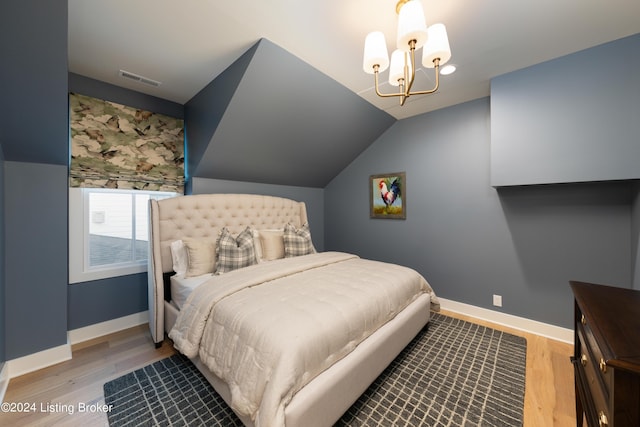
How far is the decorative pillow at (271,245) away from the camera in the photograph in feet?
10.0

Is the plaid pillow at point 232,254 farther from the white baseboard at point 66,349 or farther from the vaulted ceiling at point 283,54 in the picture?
the white baseboard at point 66,349

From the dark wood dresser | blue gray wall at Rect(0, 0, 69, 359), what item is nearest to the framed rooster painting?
the dark wood dresser

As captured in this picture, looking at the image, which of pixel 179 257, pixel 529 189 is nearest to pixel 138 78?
pixel 179 257

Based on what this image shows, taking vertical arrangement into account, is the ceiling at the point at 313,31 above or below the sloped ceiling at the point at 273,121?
above

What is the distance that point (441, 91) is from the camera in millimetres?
2752

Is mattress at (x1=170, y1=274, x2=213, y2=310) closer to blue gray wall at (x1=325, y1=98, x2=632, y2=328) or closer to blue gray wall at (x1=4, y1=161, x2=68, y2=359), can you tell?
blue gray wall at (x1=4, y1=161, x2=68, y2=359)

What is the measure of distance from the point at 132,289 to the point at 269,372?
7.75 ft

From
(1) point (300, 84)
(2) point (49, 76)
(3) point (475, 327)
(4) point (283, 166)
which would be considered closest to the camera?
(2) point (49, 76)

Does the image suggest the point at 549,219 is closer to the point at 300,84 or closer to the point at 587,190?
the point at 587,190

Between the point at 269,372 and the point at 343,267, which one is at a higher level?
the point at 343,267

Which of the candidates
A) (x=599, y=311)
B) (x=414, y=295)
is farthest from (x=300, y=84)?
(x=599, y=311)

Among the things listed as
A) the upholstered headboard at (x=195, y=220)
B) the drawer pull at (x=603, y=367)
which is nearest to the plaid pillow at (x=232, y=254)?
the upholstered headboard at (x=195, y=220)

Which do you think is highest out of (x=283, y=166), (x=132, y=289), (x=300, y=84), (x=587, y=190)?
(x=300, y=84)

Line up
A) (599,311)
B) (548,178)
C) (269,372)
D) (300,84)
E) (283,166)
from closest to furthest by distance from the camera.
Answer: (599,311) < (269,372) < (548,178) < (300,84) < (283,166)
